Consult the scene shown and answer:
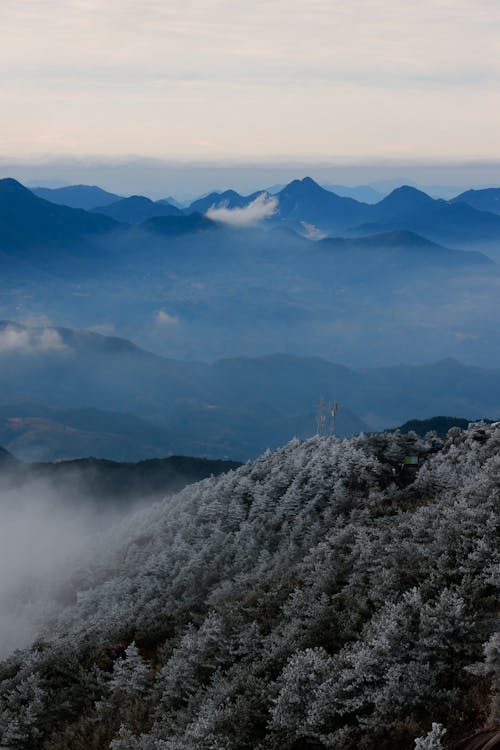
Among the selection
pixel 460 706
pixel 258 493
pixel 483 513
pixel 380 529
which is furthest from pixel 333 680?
pixel 258 493

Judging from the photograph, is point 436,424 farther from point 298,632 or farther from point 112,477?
point 298,632

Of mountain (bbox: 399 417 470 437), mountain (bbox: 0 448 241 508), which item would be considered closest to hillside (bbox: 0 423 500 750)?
mountain (bbox: 0 448 241 508)

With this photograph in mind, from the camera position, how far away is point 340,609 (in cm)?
1991

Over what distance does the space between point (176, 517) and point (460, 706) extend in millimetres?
31300

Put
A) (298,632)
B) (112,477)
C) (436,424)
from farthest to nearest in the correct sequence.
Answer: (436,424) → (112,477) → (298,632)

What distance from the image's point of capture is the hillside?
14656mm

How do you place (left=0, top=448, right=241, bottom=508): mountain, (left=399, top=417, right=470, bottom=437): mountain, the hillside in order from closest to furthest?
the hillside → (left=0, top=448, right=241, bottom=508): mountain → (left=399, top=417, right=470, bottom=437): mountain

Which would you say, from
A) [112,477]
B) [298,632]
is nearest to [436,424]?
[112,477]

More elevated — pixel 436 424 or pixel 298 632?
pixel 298 632

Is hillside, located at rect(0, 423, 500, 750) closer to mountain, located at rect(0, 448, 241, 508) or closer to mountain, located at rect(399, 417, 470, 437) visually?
mountain, located at rect(0, 448, 241, 508)

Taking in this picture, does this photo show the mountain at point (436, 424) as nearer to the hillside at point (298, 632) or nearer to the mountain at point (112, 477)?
the mountain at point (112, 477)

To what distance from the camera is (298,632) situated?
18.9 metres

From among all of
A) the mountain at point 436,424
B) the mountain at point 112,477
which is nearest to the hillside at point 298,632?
the mountain at point 112,477

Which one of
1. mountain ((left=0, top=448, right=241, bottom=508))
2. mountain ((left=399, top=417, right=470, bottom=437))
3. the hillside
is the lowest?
mountain ((left=0, top=448, right=241, bottom=508))
